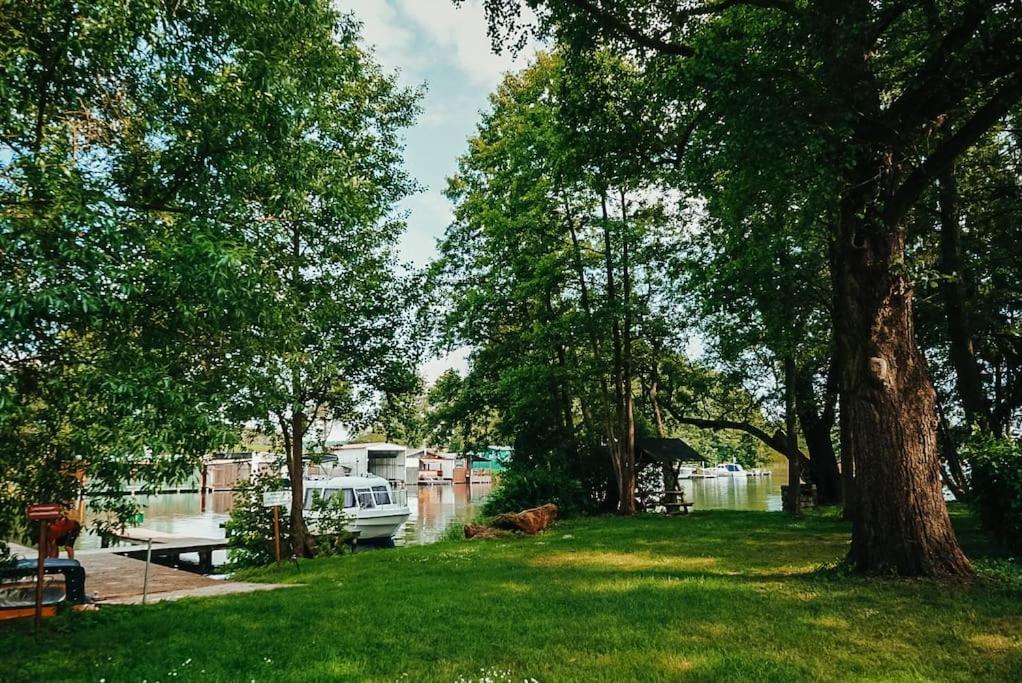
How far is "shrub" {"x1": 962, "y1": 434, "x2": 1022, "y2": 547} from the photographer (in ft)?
31.6

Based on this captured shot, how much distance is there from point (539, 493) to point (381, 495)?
21.0 feet

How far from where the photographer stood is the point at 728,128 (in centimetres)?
887

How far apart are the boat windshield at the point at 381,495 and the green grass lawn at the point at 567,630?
46.5 ft

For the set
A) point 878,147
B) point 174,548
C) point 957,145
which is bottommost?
point 174,548

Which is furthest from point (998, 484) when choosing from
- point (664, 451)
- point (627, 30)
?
point (664, 451)

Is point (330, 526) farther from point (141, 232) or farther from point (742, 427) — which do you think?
point (742, 427)

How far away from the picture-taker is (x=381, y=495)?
24.7 metres

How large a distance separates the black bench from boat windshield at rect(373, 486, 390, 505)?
16087 mm

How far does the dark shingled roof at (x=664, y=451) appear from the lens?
22.8 metres

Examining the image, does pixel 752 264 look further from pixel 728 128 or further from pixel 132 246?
pixel 132 246

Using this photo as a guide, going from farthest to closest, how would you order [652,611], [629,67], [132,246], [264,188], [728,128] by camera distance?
[629,67], [728,128], [264,188], [652,611], [132,246]

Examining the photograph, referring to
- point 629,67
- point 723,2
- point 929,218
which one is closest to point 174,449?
point 723,2

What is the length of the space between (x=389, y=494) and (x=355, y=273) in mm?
12713

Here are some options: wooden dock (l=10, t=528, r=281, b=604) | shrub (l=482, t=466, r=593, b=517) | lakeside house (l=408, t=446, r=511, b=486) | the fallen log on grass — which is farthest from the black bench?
lakeside house (l=408, t=446, r=511, b=486)
